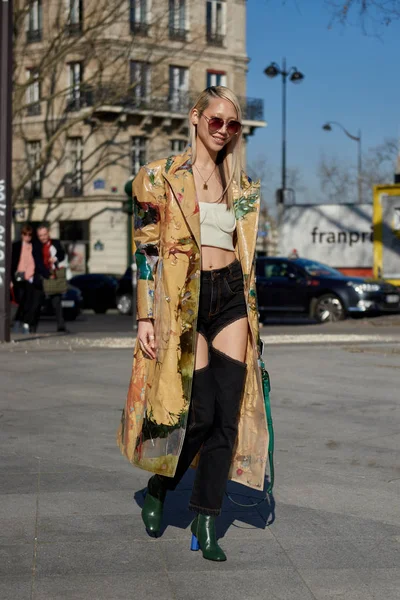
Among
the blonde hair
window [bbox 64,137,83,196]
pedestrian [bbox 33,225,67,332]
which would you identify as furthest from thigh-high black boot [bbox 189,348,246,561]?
window [bbox 64,137,83,196]

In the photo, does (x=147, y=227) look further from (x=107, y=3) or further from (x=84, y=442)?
(x=107, y=3)

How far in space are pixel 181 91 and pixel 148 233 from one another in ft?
165

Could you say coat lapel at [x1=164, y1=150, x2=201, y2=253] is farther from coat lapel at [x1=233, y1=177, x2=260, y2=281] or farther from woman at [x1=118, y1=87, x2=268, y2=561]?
coat lapel at [x1=233, y1=177, x2=260, y2=281]

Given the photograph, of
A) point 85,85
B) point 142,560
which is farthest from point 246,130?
point 142,560

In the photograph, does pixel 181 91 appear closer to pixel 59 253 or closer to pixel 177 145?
pixel 177 145

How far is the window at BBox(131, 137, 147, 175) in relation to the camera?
176ft

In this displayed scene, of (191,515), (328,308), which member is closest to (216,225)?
(191,515)

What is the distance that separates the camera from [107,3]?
114ft

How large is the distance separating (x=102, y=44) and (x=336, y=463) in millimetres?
31819

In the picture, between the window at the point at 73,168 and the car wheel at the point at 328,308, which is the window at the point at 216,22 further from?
the car wheel at the point at 328,308

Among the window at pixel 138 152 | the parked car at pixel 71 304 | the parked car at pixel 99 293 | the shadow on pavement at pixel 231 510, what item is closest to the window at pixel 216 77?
the window at pixel 138 152

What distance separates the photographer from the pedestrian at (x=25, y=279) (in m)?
16.7

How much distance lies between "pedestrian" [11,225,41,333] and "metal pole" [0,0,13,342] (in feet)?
6.82

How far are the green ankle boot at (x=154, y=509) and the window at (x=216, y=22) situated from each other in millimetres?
51275
